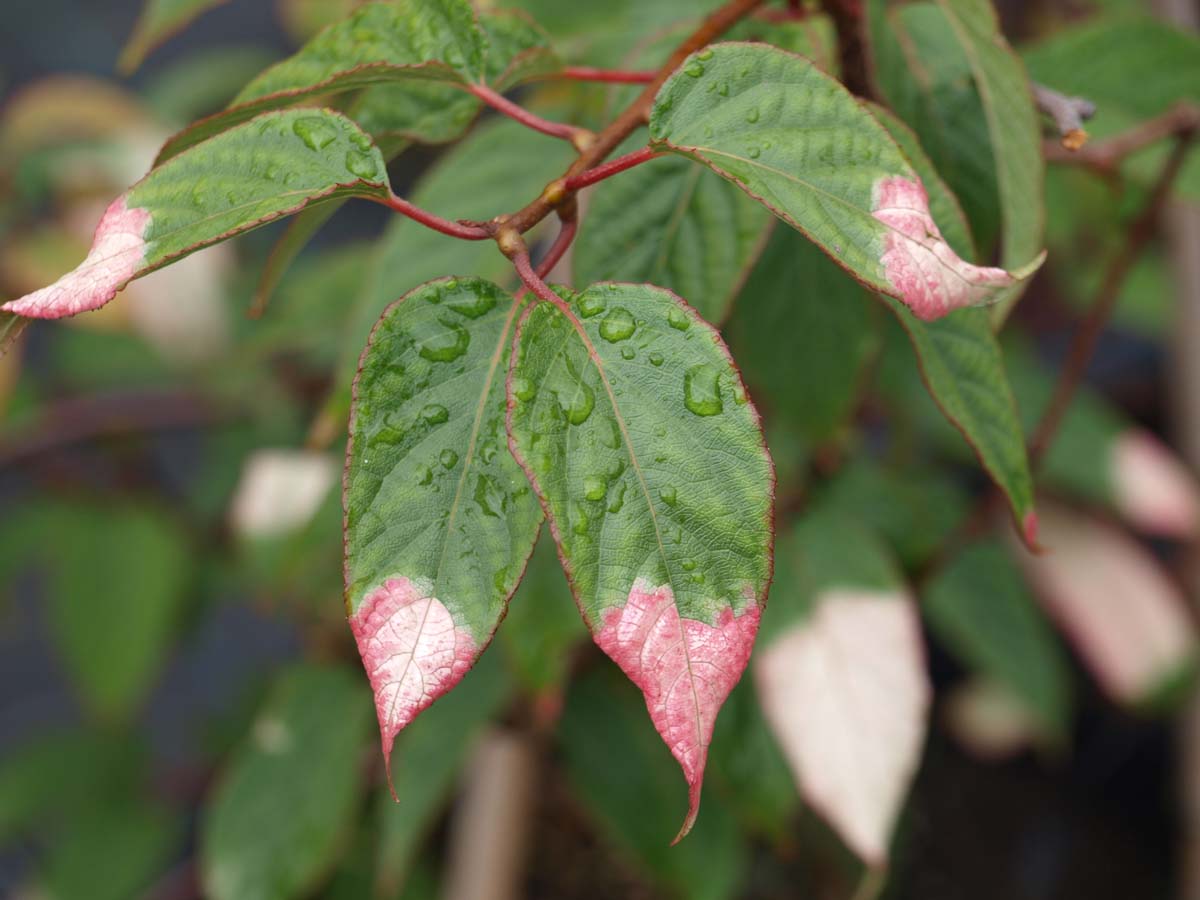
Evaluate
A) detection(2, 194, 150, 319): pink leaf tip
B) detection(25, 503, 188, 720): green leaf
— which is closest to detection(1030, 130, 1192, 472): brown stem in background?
detection(2, 194, 150, 319): pink leaf tip

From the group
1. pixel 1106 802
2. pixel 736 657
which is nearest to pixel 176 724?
pixel 1106 802

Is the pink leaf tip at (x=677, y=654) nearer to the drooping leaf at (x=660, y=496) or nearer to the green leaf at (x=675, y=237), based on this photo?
the drooping leaf at (x=660, y=496)

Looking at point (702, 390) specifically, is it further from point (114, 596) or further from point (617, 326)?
point (114, 596)

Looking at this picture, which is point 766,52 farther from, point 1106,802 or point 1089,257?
point 1106,802

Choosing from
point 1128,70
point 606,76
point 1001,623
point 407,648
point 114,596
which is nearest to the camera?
point 407,648

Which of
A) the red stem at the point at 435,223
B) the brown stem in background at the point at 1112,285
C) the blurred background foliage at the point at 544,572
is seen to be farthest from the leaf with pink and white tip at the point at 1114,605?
the red stem at the point at 435,223

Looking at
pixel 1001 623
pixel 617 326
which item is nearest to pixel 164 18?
pixel 617 326
